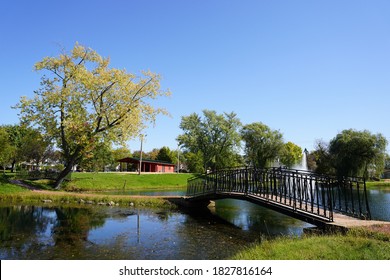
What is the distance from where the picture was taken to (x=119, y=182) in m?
40.8

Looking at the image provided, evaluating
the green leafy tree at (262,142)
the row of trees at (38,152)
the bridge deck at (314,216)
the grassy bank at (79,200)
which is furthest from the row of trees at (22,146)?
the green leafy tree at (262,142)

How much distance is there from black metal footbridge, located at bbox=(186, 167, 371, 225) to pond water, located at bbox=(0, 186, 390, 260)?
1365mm

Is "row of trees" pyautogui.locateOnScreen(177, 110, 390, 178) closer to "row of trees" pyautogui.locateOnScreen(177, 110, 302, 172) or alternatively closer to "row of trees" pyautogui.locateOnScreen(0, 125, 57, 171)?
"row of trees" pyautogui.locateOnScreen(177, 110, 302, 172)

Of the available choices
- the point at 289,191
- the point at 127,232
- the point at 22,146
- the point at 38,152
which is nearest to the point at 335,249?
the point at 289,191

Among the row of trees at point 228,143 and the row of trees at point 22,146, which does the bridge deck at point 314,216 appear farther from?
the row of trees at point 228,143

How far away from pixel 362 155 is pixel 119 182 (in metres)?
35.1

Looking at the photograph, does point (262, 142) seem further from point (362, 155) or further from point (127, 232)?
point (127, 232)

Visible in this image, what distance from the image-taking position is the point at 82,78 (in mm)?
25703

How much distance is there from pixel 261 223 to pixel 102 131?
18.4 metres

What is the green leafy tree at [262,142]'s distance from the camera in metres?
67.4

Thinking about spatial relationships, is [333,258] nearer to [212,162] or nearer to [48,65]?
[48,65]

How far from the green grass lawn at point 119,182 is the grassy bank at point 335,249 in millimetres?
27932

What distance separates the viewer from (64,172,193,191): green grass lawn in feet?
115
